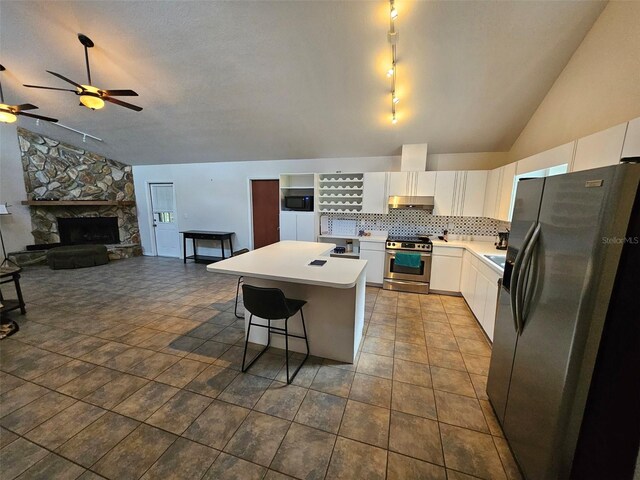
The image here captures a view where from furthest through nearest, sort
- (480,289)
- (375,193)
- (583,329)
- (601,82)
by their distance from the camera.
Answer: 1. (375,193)
2. (480,289)
3. (601,82)
4. (583,329)

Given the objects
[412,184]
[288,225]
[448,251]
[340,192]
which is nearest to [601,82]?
[412,184]

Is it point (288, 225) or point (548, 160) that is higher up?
point (548, 160)

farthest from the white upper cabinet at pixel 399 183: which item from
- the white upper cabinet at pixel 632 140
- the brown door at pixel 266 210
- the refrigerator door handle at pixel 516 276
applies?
the refrigerator door handle at pixel 516 276

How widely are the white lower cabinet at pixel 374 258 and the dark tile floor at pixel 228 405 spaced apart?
123cm

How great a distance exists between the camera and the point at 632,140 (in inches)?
56.4

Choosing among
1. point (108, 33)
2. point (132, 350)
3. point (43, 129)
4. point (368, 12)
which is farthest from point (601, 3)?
point (43, 129)

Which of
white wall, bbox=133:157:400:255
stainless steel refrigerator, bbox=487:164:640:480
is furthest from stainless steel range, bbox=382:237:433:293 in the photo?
→ stainless steel refrigerator, bbox=487:164:640:480

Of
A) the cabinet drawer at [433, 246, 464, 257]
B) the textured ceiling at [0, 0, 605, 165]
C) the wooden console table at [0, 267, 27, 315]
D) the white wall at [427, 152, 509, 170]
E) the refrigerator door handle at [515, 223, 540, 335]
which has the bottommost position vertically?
the wooden console table at [0, 267, 27, 315]

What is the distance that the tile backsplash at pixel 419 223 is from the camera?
4.32 m

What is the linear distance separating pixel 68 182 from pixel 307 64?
21.5 ft

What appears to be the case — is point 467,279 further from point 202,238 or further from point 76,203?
point 76,203

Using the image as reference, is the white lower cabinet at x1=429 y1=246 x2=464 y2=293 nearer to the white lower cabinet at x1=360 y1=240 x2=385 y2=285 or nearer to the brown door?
the white lower cabinet at x1=360 y1=240 x2=385 y2=285

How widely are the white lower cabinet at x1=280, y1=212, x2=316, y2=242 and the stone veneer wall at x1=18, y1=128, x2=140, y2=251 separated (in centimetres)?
465

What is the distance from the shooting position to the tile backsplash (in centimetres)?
432
